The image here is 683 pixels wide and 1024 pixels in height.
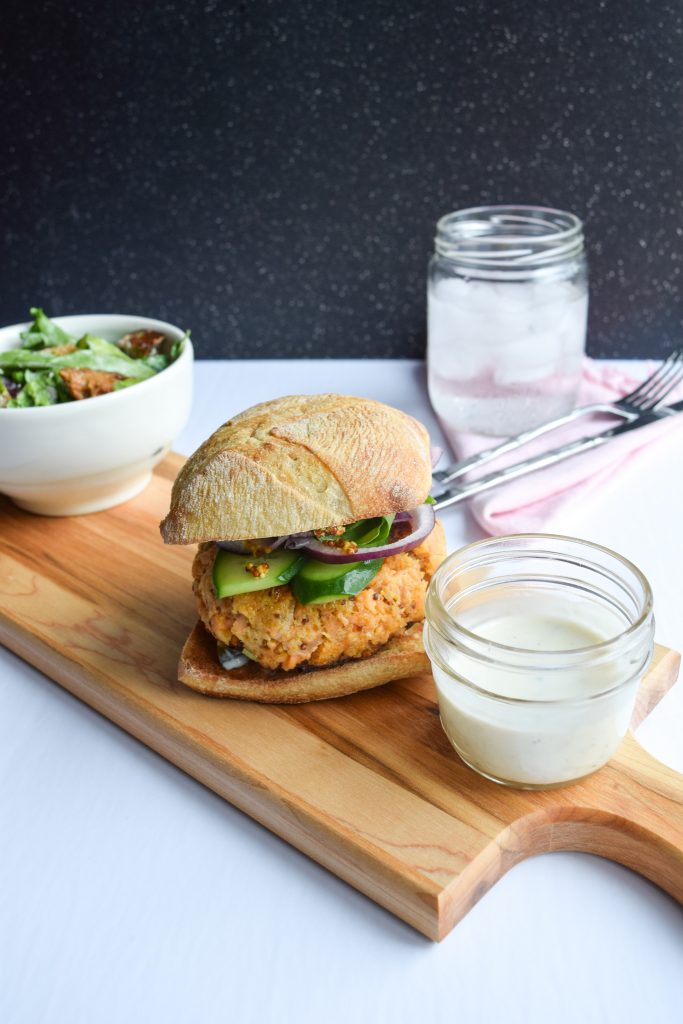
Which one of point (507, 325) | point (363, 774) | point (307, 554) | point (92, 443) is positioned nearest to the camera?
point (363, 774)

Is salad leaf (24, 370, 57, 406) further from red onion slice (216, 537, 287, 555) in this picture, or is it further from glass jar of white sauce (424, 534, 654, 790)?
glass jar of white sauce (424, 534, 654, 790)

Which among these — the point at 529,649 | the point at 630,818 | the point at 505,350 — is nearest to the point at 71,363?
the point at 505,350

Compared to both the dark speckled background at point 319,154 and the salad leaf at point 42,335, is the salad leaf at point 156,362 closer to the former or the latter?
the salad leaf at point 42,335

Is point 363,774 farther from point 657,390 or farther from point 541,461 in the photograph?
point 657,390

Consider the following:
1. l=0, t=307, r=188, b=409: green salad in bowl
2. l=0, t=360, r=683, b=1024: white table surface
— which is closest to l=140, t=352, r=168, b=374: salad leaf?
l=0, t=307, r=188, b=409: green salad in bowl

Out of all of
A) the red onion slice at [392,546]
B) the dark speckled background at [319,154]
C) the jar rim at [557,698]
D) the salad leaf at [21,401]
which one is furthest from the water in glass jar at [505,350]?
the jar rim at [557,698]

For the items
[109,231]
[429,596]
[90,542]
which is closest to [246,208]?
[109,231]
